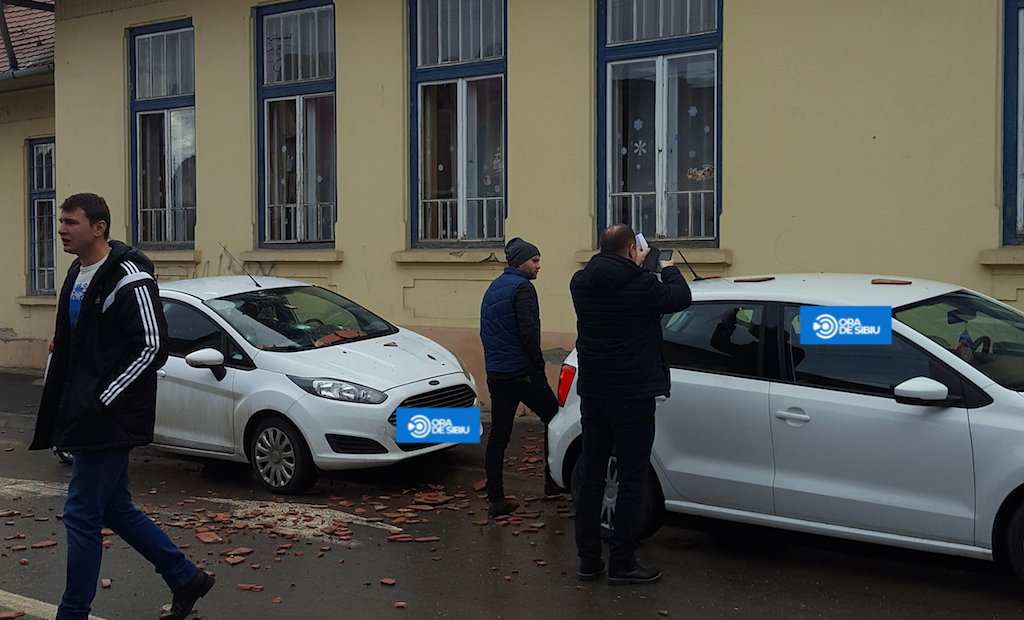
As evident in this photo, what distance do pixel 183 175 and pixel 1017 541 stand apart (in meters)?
11.9

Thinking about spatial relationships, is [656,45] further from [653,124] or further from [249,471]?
[249,471]

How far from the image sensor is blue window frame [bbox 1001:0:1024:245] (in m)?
8.83

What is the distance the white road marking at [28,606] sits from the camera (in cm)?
539

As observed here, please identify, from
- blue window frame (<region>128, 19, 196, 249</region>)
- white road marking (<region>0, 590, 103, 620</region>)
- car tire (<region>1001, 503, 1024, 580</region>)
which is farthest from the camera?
blue window frame (<region>128, 19, 196, 249</region>)

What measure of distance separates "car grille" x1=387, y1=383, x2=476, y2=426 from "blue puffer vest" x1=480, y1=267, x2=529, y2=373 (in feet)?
3.44

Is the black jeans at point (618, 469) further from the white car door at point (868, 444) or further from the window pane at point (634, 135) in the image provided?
the window pane at point (634, 135)

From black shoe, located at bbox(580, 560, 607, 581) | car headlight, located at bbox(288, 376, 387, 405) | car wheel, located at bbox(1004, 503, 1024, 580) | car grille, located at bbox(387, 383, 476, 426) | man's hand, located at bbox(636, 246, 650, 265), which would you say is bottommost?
black shoe, located at bbox(580, 560, 607, 581)

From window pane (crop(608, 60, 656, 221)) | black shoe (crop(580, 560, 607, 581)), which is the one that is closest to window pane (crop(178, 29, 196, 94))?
window pane (crop(608, 60, 656, 221))

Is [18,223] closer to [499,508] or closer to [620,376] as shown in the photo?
[499,508]

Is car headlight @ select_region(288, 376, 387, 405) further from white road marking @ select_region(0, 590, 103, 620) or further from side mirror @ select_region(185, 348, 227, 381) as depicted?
white road marking @ select_region(0, 590, 103, 620)

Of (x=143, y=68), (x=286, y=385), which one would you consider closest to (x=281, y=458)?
(x=286, y=385)

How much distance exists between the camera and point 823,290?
606 cm

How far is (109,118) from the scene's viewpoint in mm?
14930

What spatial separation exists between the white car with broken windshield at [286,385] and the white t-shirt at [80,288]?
3.11 metres
